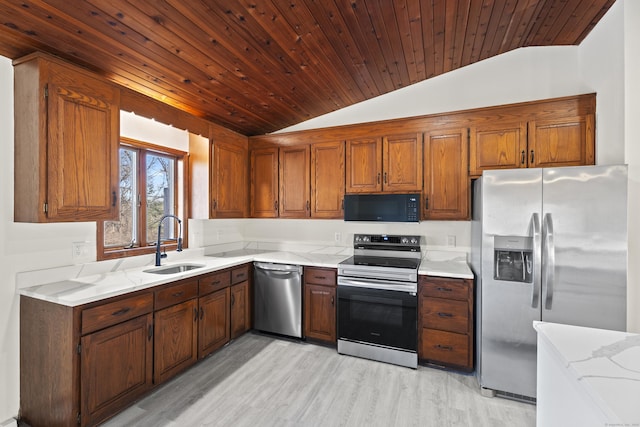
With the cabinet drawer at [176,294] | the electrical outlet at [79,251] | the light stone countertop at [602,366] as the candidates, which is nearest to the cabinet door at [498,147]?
the light stone countertop at [602,366]

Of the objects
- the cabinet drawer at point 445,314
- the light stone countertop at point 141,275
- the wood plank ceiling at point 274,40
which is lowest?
the cabinet drawer at point 445,314

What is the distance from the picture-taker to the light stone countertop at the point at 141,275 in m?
1.85

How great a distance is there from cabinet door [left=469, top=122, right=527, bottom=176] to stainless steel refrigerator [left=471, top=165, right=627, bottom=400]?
577 millimetres

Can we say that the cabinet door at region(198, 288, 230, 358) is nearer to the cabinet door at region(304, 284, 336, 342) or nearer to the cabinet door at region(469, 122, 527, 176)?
the cabinet door at region(304, 284, 336, 342)

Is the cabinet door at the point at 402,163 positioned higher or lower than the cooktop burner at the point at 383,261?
higher

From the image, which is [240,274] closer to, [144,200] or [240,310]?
[240,310]

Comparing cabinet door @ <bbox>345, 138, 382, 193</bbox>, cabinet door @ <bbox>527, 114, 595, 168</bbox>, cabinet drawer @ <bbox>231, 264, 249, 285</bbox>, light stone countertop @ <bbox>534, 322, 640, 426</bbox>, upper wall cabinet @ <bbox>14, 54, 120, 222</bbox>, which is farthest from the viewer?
cabinet door @ <bbox>345, 138, 382, 193</bbox>

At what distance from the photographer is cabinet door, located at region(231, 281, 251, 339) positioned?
307 centimetres

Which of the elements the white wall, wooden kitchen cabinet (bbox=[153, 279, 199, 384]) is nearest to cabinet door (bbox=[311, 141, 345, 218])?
wooden kitchen cabinet (bbox=[153, 279, 199, 384])

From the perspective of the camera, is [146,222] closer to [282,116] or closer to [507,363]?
[282,116]

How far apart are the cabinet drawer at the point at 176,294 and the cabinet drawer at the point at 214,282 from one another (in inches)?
2.8

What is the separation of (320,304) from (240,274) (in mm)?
Result: 909

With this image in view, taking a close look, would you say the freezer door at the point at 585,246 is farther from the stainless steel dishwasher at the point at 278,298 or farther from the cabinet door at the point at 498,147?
the stainless steel dishwasher at the point at 278,298

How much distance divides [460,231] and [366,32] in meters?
2.10
